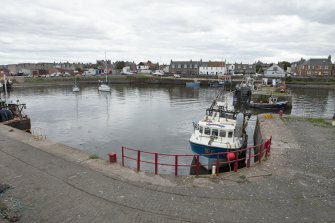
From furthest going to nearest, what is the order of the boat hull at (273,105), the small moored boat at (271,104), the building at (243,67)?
1. the building at (243,67)
2. the small moored boat at (271,104)
3. the boat hull at (273,105)

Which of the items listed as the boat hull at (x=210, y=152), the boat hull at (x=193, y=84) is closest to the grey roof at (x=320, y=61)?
the boat hull at (x=193, y=84)

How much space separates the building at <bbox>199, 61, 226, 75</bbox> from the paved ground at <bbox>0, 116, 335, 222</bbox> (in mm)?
118306

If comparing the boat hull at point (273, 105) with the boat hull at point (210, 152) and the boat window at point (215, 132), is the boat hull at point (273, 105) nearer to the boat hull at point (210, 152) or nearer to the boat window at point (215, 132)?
the boat window at point (215, 132)

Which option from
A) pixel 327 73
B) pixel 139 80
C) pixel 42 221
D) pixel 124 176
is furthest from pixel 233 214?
pixel 327 73

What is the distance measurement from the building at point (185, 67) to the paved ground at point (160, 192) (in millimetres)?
124216

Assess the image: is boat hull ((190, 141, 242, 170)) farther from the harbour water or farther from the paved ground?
the harbour water

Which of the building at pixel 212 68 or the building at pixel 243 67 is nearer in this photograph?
the building at pixel 212 68

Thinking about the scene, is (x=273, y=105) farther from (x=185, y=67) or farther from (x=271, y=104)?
(x=185, y=67)

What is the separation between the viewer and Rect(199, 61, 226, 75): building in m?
130

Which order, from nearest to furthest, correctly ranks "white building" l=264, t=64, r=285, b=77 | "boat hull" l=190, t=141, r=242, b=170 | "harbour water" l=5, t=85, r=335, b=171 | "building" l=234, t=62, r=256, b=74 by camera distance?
"boat hull" l=190, t=141, r=242, b=170
"harbour water" l=5, t=85, r=335, b=171
"white building" l=264, t=64, r=285, b=77
"building" l=234, t=62, r=256, b=74

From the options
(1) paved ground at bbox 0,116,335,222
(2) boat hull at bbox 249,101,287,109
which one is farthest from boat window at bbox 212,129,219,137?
(2) boat hull at bbox 249,101,287,109

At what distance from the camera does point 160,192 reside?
10539 mm

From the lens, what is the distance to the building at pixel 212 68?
130 metres

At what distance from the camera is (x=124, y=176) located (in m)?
12.0
